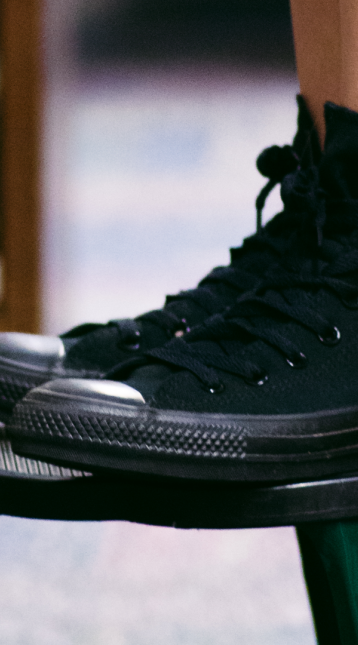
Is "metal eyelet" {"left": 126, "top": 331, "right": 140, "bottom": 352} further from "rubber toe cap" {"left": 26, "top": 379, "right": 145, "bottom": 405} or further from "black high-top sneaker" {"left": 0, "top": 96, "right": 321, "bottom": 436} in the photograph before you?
"rubber toe cap" {"left": 26, "top": 379, "right": 145, "bottom": 405}

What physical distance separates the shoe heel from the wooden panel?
1.61 metres

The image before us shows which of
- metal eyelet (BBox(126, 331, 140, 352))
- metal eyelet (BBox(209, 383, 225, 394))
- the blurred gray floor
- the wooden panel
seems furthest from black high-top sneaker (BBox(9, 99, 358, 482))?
the wooden panel

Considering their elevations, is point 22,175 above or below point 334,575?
above

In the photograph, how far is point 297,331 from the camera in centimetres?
45

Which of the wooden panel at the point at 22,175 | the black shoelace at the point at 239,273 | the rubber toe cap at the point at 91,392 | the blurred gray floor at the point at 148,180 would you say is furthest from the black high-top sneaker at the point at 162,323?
the wooden panel at the point at 22,175

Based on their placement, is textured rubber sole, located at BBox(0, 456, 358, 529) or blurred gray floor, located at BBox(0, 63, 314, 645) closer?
textured rubber sole, located at BBox(0, 456, 358, 529)

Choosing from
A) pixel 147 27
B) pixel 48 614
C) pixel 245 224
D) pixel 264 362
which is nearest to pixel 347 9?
pixel 264 362

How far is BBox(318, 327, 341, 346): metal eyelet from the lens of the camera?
44 centimetres

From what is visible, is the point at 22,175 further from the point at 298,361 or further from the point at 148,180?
the point at 298,361

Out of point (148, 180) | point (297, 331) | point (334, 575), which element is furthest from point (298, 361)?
point (148, 180)

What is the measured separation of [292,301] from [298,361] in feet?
0.16

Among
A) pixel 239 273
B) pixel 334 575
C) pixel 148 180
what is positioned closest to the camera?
pixel 334 575

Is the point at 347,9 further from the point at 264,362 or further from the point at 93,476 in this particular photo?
the point at 93,476

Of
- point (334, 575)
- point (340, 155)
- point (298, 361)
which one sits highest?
point (340, 155)
